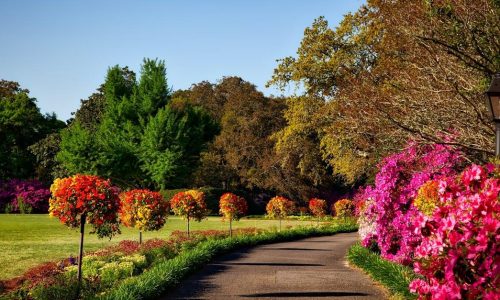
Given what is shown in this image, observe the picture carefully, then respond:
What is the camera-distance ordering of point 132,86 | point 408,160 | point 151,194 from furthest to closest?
1. point 132,86
2. point 151,194
3. point 408,160

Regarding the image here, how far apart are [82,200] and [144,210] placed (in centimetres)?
781

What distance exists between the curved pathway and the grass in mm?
216

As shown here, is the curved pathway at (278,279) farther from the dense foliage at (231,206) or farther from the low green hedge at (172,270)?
the dense foliage at (231,206)

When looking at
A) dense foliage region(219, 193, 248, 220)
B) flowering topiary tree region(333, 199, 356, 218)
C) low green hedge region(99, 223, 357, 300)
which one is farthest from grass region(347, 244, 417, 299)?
flowering topiary tree region(333, 199, 356, 218)

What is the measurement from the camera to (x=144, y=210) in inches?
817

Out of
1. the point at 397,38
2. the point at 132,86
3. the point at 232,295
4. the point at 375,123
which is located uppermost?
the point at 132,86

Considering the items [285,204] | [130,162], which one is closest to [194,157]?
[130,162]

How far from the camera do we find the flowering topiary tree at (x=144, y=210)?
2080cm

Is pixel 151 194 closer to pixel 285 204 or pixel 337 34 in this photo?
pixel 285 204

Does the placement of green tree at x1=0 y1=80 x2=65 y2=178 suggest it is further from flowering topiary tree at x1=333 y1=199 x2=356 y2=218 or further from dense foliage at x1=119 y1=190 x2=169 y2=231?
dense foliage at x1=119 y1=190 x2=169 y2=231

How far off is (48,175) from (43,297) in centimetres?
4958

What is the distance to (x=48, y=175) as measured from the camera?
58.2 metres

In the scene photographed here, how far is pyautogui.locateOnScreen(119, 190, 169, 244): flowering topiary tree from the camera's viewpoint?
2080cm

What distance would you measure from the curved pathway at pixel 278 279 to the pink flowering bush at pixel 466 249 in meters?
6.33
